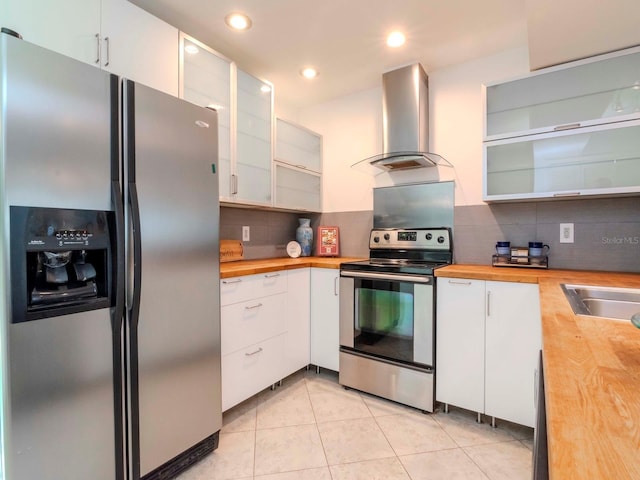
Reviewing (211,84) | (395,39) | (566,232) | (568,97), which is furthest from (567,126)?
(211,84)

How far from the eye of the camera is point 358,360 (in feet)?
7.43

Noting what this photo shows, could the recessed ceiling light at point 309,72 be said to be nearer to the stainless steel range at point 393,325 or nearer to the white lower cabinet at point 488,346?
the stainless steel range at point 393,325

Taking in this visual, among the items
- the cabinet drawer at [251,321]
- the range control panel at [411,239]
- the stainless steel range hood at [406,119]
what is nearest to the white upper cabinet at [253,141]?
the cabinet drawer at [251,321]

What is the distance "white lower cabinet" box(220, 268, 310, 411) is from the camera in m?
1.87

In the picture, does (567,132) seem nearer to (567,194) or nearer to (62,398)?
(567,194)

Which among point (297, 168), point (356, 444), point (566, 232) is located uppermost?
point (297, 168)

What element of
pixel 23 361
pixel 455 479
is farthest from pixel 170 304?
pixel 455 479

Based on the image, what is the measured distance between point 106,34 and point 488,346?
2560 millimetres

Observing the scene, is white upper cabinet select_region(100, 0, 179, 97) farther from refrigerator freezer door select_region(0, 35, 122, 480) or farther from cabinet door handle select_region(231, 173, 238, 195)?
cabinet door handle select_region(231, 173, 238, 195)

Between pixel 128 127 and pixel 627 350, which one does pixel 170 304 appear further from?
pixel 627 350

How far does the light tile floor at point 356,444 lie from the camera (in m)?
1.52

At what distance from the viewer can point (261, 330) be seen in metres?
2.09

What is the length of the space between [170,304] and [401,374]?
58.7 inches

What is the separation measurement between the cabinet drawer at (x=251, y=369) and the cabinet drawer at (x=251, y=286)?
32 centimetres
